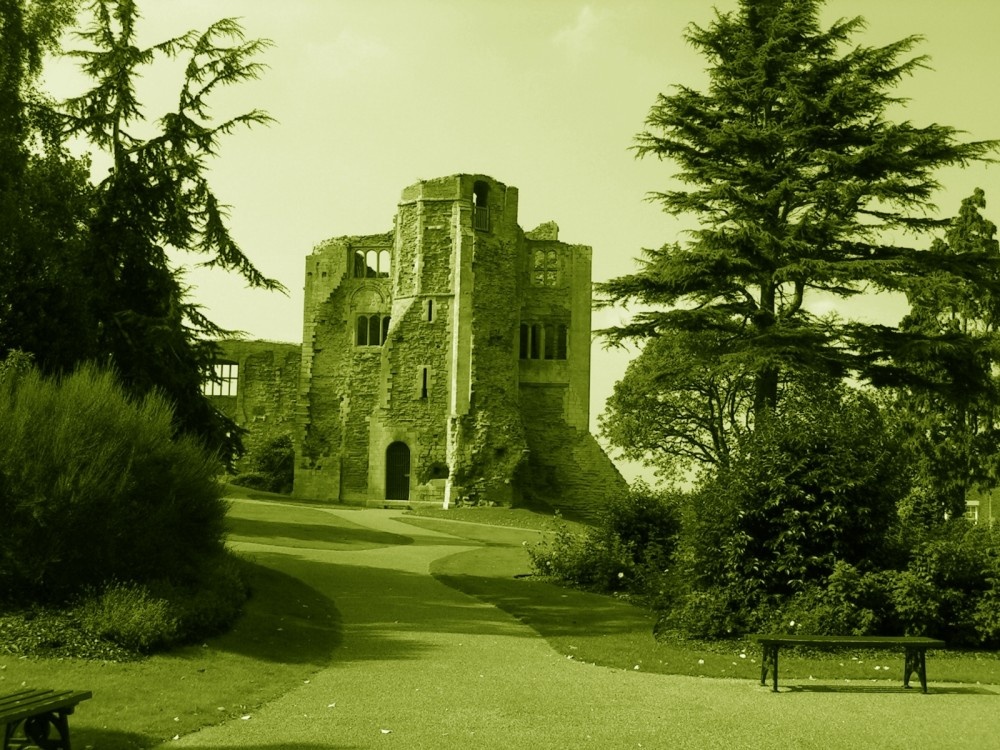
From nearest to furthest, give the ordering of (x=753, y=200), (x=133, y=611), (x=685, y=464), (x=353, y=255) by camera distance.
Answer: (x=133, y=611) < (x=753, y=200) < (x=685, y=464) < (x=353, y=255)

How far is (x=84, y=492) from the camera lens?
1384 centimetres

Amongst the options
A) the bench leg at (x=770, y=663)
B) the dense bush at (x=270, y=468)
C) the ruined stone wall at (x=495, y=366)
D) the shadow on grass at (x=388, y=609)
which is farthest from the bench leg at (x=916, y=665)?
the dense bush at (x=270, y=468)

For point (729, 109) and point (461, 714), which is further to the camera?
point (729, 109)

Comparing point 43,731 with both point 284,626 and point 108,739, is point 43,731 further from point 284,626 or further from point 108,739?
point 284,626

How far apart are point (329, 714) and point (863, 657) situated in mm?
7421

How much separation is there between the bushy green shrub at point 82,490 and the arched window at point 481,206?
93.8 ft

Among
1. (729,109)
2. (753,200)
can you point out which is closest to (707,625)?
(753,200)

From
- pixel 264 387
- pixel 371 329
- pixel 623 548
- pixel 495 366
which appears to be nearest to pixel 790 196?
pixel 623 548

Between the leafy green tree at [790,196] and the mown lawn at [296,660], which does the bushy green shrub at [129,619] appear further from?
the leafy green tree at [790,196]

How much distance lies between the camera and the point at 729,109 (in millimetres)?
22641

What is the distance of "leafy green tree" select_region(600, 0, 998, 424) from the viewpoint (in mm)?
20609

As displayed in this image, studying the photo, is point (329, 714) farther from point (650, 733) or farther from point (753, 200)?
point (753, 200)

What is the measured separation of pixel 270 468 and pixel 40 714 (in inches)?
1680

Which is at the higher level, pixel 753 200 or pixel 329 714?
pixel 753 200
